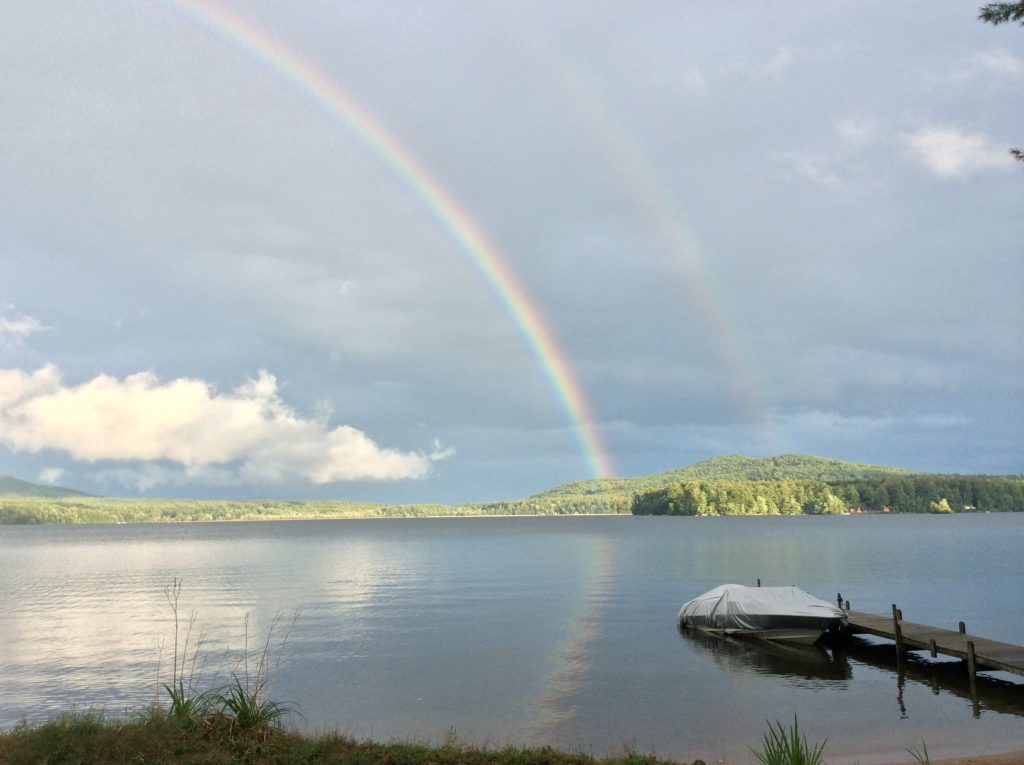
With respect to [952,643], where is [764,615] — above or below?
below

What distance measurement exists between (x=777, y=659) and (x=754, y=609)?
501 cm

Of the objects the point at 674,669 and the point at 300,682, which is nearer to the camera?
the point at 300,682

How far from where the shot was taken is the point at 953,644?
31.1 meters

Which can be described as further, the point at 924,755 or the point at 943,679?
the point at 943,679

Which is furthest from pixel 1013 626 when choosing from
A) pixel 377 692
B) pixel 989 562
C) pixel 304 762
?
pixel 989 562

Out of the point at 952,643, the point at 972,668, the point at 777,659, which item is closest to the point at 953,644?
the point at 952,643

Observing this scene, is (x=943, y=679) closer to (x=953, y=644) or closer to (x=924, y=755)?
(x=953, y=644)

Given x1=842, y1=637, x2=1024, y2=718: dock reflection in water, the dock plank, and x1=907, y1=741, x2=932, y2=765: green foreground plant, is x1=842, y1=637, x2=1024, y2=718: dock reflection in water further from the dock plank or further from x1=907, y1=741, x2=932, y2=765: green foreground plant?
x1=907, y1=741, x2=932, y2=765: green foreground plant

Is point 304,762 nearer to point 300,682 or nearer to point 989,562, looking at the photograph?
point 300,682

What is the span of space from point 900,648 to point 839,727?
39.6 ft

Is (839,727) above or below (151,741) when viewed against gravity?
below

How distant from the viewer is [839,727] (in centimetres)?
2314

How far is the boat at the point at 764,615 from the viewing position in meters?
38.9

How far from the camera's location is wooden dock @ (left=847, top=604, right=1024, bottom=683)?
27.6 meters
